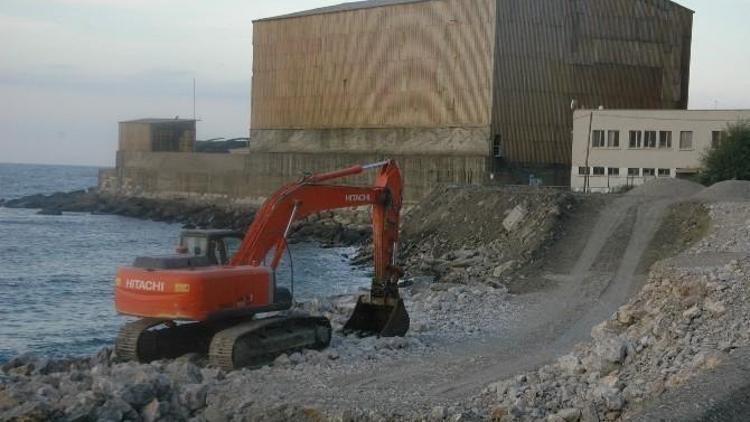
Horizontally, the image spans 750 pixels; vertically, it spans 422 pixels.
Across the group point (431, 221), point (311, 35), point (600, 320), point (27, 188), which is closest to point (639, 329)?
point (600, 320)

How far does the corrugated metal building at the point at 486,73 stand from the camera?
178ft

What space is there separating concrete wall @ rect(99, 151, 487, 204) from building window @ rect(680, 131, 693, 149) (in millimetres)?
9627

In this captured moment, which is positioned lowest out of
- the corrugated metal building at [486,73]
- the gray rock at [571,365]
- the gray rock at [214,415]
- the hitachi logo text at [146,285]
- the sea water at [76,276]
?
the sea water at [76,276]

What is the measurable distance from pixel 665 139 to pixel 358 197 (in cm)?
3441

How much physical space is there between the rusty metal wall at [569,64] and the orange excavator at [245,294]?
35689 millimetres

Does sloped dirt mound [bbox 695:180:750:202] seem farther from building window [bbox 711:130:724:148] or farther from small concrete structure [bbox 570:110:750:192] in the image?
building window [bbox 711:130:724:148]

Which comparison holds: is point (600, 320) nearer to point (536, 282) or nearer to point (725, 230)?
point (536, 282)

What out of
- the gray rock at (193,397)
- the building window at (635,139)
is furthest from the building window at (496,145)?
the gray rock at (193,397)

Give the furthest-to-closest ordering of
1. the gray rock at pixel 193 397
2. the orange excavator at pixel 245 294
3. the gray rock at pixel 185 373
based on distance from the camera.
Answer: the orange excavator at pixel 245 294 → the gray rock at pixel 185 373 → the gray rock at pixel 193 397

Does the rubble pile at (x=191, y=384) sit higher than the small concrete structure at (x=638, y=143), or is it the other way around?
the small concrete structure at (x=638, y=143)

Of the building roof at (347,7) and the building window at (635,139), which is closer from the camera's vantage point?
the building window at (635,139)

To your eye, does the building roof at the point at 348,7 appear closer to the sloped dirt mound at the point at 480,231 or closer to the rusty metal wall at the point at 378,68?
the rusty metal wall at the point at 378,68

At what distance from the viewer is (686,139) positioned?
4991cm

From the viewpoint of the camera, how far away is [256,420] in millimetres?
13266
